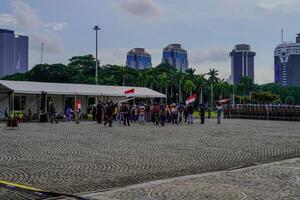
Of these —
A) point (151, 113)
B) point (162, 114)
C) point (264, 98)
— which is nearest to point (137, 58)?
point (264, 98)

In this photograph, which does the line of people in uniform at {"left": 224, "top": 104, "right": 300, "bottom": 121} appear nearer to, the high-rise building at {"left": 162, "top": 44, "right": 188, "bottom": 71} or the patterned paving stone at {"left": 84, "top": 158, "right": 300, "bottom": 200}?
the patterned paving stone at {"left": 84, "top": 158, "right": 300, "bottom": 200}

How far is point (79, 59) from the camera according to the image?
96.8 m

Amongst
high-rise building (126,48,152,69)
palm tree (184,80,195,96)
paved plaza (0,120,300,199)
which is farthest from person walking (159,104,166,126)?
high-rise building (126,48,152,69)

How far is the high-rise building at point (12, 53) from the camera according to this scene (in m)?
116

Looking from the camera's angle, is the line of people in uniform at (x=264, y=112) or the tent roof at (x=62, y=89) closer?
the tent roof at (x=62, y=89)

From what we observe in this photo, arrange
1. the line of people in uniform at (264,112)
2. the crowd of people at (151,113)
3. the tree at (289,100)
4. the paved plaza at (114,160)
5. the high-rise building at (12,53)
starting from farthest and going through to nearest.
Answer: the tree at (289,100) → the high-rise building at (12,53) → the line of people in uniform at (264,112) → the crowd of people at (151,113) → the paved plaza at (114,160)

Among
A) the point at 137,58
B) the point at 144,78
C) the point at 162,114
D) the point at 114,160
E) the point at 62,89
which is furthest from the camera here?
the point at 137,58

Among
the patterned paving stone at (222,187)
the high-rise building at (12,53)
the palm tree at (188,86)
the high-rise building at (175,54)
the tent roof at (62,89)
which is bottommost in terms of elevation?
the patterned paving stone at (222,187)

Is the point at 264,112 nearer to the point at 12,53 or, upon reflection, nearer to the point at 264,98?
the point at 264,98

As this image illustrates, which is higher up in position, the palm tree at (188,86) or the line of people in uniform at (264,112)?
the palm tree at (188,86)

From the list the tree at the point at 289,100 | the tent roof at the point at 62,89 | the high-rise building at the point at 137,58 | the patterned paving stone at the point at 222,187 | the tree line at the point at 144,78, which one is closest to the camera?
the patterned paving stone at the point at 222,187

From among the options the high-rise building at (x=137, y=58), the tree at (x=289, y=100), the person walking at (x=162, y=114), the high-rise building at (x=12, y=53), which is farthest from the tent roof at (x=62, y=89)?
the high-rise building at (x=137, y=58)

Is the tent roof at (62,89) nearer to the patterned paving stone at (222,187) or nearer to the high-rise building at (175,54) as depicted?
the patterned paving stone at (222,187)

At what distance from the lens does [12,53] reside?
381ft
